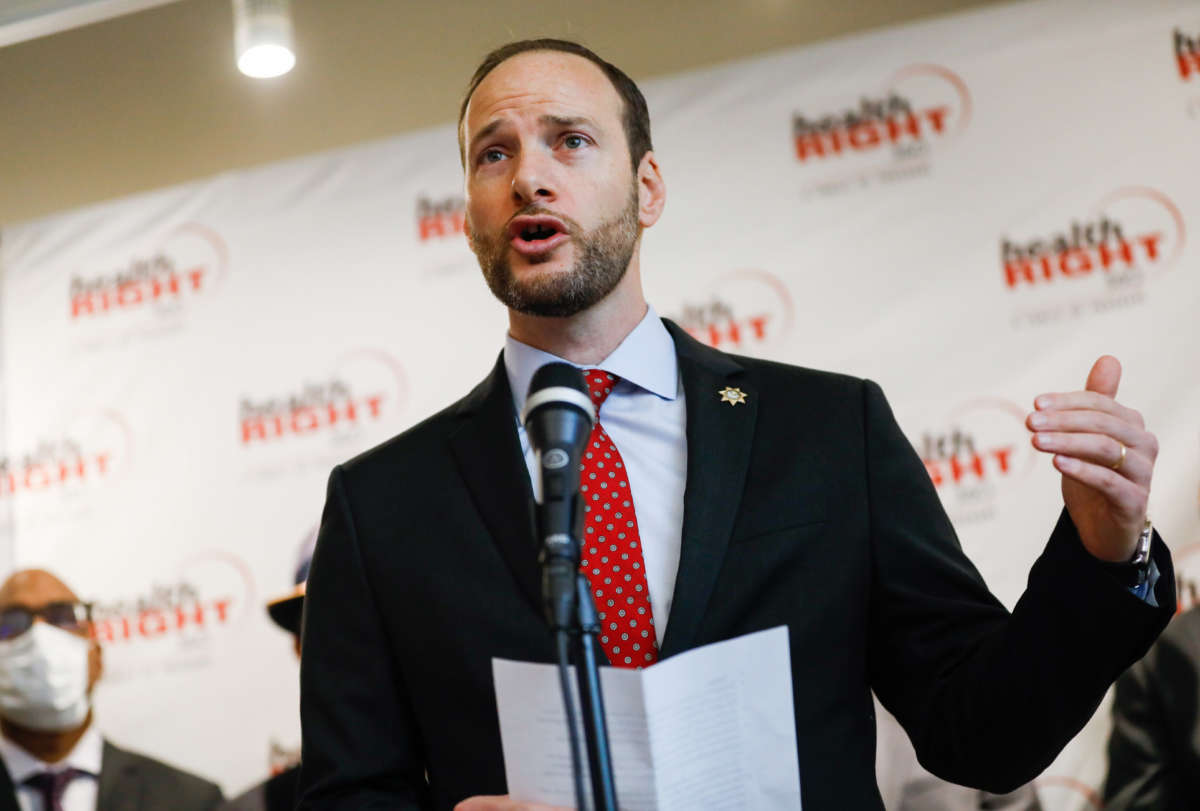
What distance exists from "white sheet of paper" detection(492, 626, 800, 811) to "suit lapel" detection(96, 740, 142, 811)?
2792 mm

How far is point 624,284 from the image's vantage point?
1765 millimetres

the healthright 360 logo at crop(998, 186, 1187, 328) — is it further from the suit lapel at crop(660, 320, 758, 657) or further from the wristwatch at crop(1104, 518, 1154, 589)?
the wristwatch at crop(1104, 518, 1154, 589)

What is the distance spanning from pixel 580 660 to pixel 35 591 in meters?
3.38

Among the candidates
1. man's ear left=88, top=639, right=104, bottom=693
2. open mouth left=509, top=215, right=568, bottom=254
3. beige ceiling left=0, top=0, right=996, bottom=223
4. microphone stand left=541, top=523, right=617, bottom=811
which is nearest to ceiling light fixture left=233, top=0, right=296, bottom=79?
beige ceiling left=0, top=0, right=996, bottom=223

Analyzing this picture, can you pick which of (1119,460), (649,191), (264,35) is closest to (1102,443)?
(1119,460)

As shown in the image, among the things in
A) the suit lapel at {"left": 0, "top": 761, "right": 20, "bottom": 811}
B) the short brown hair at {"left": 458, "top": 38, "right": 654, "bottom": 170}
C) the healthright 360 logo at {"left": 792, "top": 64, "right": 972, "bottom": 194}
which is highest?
the healthright 360 logo at {"left": 792, "top": 64, "right": 972, "bottom": 194}

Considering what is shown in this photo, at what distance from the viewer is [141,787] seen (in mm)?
3742

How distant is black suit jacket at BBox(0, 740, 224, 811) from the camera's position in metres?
3.70

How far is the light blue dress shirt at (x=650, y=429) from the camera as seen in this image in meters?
1.55

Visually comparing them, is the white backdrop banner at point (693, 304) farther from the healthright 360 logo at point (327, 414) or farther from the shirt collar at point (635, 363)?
the shirt collar at point (635, 363)

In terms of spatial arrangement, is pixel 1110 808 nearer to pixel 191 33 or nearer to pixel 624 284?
pixel 624 284

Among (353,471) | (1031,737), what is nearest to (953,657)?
(1031,737)

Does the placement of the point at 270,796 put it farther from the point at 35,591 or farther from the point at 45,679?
the point at 35,591

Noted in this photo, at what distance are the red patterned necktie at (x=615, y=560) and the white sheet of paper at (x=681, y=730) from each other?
0.17 m
